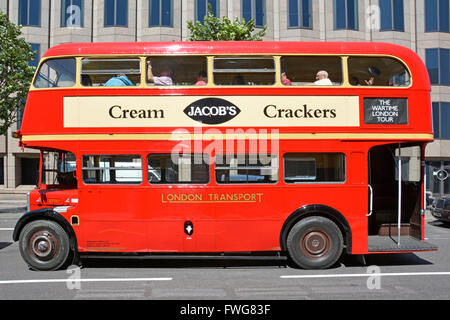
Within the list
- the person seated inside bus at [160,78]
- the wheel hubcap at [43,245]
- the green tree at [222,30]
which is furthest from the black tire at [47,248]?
the green tree at [222,30]

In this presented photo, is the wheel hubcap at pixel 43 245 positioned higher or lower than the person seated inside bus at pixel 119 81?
lower

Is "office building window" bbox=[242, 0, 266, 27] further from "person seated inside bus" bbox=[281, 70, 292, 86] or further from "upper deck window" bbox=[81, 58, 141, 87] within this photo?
"upper deck window" bbox=[81, 58, 141, 87]

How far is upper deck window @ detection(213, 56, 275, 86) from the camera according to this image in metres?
7.50

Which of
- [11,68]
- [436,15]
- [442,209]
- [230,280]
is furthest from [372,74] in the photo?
[436,15]

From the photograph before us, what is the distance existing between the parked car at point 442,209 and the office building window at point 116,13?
71.1 feet

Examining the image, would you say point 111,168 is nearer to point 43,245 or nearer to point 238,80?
point 43,245

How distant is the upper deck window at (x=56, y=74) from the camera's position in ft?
24.6

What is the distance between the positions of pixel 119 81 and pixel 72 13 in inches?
906

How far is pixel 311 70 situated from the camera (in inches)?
307

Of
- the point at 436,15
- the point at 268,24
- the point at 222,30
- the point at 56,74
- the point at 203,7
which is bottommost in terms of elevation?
the point at 56,74

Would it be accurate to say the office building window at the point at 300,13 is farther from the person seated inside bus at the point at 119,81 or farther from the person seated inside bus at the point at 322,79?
the person seated inside bus at the point at 119,81
